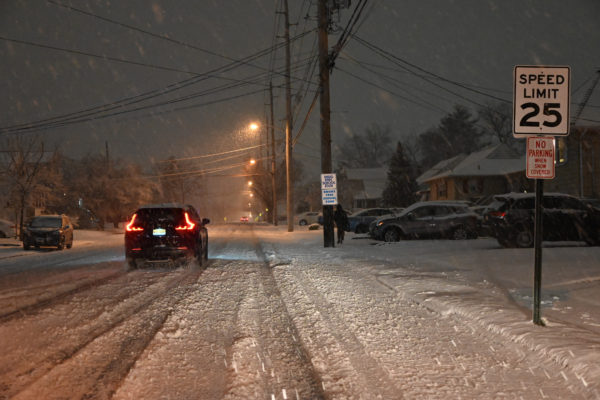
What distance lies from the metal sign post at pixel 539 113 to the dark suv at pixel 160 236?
8917 millimetres

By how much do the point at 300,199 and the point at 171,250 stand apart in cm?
7988

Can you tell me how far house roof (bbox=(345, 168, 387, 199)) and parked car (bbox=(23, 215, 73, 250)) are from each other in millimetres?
49036

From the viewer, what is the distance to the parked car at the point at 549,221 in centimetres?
1527

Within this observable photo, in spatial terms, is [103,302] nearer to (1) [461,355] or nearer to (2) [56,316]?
(2) [56,316]

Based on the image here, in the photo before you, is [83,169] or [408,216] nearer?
[408,216]

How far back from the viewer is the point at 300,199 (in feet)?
303

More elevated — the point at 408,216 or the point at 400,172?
the point at 400,172

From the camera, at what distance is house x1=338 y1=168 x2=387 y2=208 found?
67.4 metres

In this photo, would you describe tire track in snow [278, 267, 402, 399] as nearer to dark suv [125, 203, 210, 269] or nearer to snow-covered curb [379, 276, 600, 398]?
snow-covered curb [379, 276, 600, 398]

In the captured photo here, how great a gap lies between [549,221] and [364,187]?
176ft

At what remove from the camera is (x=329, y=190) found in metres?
18.2

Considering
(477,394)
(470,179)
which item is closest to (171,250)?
(477,394)

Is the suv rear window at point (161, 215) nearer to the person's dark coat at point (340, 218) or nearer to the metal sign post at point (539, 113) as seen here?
the person's dark coat at point (340, 218)

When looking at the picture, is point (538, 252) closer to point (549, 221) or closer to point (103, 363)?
point (103, 363)
